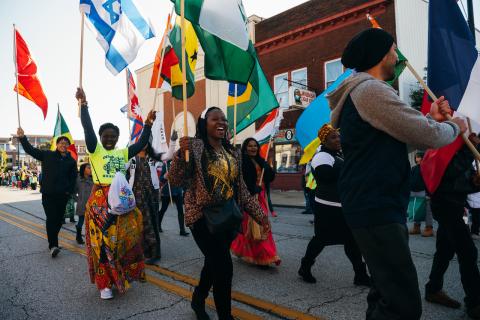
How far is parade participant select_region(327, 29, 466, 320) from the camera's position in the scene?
1.84m

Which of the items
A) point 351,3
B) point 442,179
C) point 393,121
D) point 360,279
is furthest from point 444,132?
point 351,3

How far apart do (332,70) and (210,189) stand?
1678 cm

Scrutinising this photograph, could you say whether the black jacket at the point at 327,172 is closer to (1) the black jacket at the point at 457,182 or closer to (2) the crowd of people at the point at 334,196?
(2) the crowd of people at the point at 334,196

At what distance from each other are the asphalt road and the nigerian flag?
2.51m

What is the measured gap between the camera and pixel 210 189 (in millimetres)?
2951

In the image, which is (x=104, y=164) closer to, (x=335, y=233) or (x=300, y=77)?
(x=335, y=233)

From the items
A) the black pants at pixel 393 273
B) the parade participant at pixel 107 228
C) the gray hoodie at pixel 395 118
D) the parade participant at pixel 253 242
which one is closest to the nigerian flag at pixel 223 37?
the parade participant at pixel 107 228

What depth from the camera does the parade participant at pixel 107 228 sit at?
4012mm

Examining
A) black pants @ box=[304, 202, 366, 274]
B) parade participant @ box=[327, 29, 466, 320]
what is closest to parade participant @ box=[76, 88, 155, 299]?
black pants @ box=[304, 202, 366, 274]

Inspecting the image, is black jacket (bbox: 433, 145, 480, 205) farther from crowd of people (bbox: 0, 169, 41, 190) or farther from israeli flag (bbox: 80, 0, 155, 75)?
crowd of people (bbox: 0, 169, 41, 190)

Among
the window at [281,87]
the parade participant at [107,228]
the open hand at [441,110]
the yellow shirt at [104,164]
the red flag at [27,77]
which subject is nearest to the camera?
the open hand at [441,110]

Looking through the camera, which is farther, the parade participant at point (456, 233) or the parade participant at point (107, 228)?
the parade participant at point (107, 228)

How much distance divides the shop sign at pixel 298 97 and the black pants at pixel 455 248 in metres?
13.9

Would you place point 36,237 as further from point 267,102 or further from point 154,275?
point 267,102
